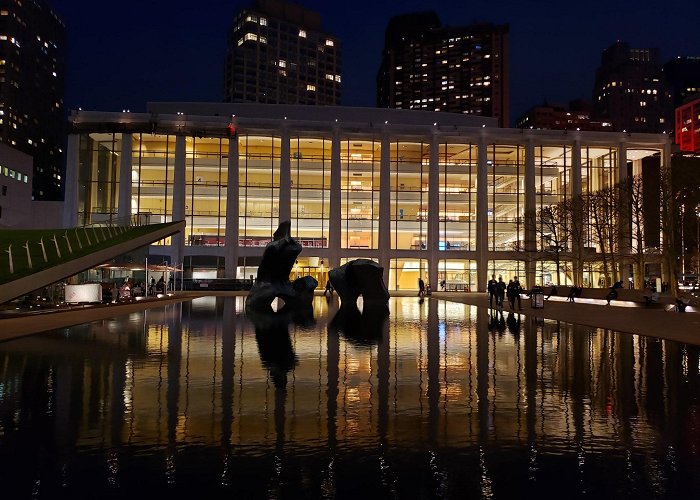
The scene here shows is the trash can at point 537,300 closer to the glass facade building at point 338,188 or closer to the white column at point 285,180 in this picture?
the glass facade building at point 338,188

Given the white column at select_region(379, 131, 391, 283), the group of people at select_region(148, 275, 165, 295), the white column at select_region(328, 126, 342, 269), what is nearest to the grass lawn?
the group of people at select_region(148, 275, 165, 295)

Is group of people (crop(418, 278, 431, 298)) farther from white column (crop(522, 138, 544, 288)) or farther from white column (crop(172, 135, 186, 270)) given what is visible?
white column (crop(172, 135, 186, 270))

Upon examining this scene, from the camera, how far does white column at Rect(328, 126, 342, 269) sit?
233 feet

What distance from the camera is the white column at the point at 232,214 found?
229ft

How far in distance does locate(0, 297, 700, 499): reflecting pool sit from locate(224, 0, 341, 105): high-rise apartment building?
163m

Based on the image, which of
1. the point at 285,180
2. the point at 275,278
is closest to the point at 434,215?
the point at 285,180

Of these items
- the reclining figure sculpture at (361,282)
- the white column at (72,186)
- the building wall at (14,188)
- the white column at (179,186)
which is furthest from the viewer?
the white column at (179,186)

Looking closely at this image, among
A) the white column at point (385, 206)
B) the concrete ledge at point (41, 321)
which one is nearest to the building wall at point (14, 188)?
the white column at point (385, 206)

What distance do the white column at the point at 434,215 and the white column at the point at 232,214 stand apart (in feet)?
75.8

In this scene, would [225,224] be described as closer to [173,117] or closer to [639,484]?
[173,117]

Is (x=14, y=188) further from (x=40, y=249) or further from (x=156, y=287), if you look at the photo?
(x=40, y=249)

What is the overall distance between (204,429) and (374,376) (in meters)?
4.18

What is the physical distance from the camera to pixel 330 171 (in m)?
73.2

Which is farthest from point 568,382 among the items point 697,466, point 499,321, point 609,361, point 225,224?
point 225,224
